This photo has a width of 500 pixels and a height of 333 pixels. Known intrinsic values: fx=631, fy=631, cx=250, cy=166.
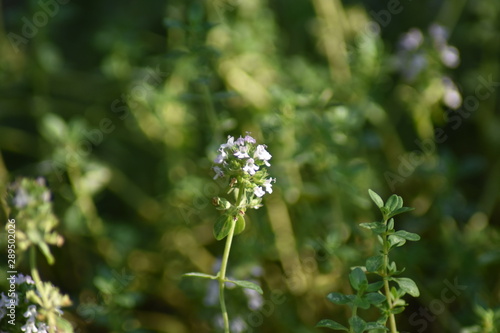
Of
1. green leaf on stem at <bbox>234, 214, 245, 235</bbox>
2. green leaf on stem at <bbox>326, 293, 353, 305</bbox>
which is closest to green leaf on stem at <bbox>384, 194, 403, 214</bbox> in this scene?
green leaf on stem at <bbox>326, 293, 353, 305</bbox>

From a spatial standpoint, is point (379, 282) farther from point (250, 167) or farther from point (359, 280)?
point (250, 167)

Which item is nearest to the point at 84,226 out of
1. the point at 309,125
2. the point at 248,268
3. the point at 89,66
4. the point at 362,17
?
the point at 248,268

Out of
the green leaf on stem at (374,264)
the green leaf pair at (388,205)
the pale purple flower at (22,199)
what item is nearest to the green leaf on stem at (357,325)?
the green leaf on stem at (374,264)

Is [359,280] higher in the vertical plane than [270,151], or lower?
lower

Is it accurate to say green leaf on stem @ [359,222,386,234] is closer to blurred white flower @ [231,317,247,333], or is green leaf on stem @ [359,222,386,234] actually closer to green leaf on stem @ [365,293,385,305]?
green leaf on stem @ [365,293,385,305]

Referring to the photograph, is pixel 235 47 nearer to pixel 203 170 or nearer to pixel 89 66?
pixel 203 170

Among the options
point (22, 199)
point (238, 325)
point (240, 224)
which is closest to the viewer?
point (240, 224)

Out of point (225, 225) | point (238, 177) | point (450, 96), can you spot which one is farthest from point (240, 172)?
point (450, 96)
